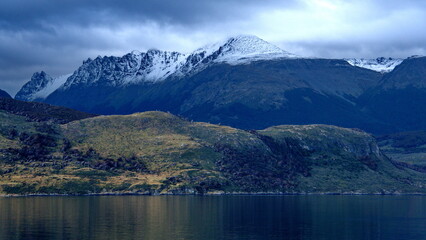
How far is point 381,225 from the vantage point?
186 meters

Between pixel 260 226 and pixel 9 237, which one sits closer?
pixel 9 237

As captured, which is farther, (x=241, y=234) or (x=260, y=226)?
(x=260, y=226)

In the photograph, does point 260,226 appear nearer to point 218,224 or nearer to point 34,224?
point 218,224

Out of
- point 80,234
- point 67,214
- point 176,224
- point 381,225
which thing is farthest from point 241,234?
point 67,214

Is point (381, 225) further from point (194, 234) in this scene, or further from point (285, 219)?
point (194, 234)

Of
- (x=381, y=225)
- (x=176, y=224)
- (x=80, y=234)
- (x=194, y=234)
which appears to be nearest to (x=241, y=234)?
(x=194, y=234)

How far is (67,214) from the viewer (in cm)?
19300

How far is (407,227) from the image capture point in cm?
18162

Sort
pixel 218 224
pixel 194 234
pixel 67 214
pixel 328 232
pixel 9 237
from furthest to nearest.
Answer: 1. pixel 67 214
2. pixel 218 224
3. pixel 328 232
4. pixel 194 234
5. pixel 9 237

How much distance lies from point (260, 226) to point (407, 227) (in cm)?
4581

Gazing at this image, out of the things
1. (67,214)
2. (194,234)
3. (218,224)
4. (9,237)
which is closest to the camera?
(9,237)

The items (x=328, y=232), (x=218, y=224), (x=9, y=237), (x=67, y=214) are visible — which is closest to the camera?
(x=9, y=237)

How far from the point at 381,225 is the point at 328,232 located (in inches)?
1207

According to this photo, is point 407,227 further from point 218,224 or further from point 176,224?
point 176,224
